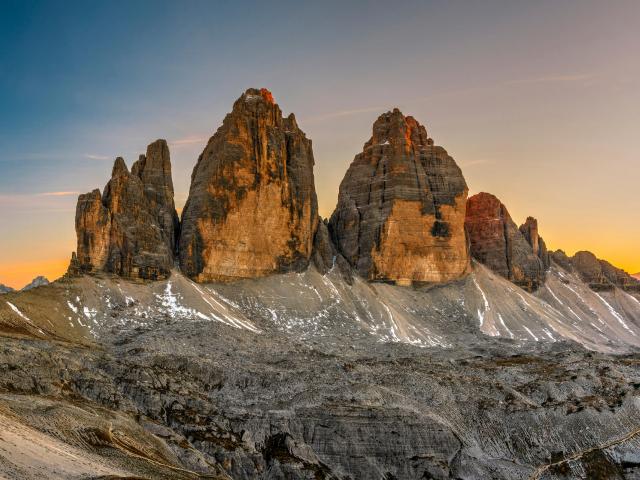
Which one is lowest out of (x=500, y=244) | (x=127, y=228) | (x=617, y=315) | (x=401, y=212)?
(x=617, y=315)

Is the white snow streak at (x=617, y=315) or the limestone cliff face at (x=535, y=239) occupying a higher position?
the limestone cliff face at (x=535, y=239)

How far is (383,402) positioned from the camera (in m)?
57.6

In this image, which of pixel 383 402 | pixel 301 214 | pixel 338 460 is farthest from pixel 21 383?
pixel 301 214

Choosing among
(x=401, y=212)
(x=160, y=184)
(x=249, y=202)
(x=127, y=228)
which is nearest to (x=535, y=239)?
(x=401, y=212)

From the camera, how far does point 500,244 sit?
17162 centimetres

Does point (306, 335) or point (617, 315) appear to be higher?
point (306, 335)

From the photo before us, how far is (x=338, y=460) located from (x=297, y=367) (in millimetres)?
21316

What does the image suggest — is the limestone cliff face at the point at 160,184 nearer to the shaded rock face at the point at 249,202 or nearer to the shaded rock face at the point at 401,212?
the shaded rock face at the point at 249,202

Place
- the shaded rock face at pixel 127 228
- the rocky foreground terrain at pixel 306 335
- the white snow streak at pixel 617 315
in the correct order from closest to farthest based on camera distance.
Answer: the rocky foreground terrain at pixel 306 335 → the shaded rock face at pixel 127 228 → the white snow streak at pixel 617 315

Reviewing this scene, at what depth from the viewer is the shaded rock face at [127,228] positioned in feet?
351

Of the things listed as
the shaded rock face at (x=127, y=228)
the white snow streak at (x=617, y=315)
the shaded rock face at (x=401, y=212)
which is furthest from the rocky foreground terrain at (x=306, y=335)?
the white snow streak at (x=617, y=315)

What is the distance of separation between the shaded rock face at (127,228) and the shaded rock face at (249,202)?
20.1 ft

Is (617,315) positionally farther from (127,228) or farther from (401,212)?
(127,228)

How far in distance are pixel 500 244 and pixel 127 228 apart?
105 m
